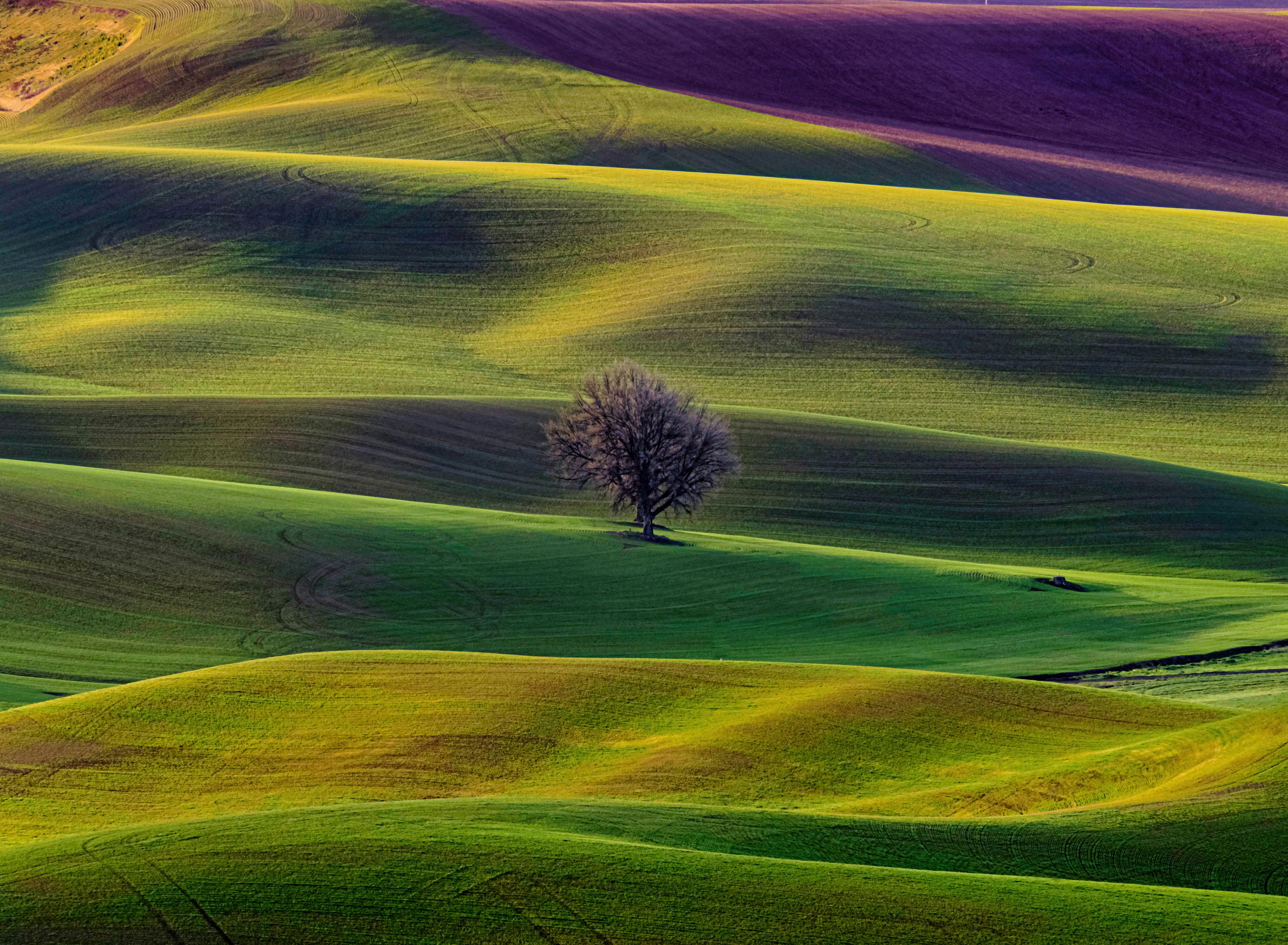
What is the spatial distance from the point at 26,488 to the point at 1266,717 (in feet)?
73.3

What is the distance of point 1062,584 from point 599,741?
14.9 meters

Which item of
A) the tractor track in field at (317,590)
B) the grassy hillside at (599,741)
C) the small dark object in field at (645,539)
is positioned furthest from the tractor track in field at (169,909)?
the small dark object in field at (645,539)

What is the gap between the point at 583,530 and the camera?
32469 millimetres

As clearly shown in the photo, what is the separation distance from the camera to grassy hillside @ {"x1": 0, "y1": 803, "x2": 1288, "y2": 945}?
1013cm

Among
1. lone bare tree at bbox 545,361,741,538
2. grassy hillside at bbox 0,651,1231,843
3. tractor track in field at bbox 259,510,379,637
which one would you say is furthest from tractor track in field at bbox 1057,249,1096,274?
grassy hillside at bbox 0,651,1231,843

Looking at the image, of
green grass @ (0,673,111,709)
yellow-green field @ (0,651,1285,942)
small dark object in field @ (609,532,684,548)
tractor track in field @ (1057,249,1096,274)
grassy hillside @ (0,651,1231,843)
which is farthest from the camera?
tractor track in field @ (1057,249,1096,274)

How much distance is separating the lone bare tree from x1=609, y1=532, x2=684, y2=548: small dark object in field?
19 cm

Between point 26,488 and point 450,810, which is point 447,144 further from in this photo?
point 450,810

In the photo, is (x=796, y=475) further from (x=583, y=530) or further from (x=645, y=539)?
(x=583, y=530)

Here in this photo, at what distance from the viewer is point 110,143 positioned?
231 ft

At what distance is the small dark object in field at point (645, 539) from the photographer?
31.1 meters

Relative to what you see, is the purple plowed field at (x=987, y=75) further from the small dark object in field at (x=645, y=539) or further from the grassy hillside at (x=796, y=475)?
the small dark object in field at (x=645, y=539)

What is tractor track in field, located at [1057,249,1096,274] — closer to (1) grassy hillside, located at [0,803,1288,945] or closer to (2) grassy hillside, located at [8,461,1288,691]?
(2) grassy hillside, located at [8,461,1288,691]

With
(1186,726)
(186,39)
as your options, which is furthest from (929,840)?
(186,39)
